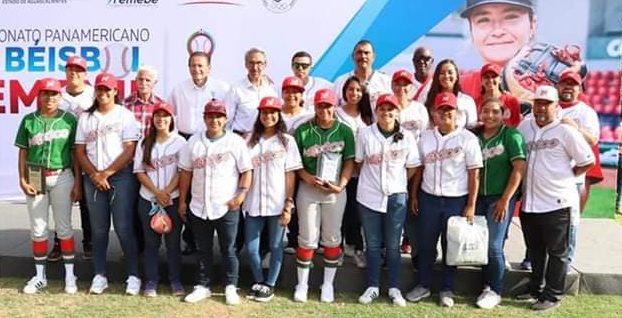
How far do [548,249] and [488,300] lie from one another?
1.58ft

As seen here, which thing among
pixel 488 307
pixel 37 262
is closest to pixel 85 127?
pixel 37 262

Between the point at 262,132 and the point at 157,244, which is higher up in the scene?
the point at 262,132

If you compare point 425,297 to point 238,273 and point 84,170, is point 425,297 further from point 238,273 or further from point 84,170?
point 84,170

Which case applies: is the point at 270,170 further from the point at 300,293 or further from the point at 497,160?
the point at 497,160

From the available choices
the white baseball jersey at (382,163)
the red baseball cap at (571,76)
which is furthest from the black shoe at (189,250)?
the red baseball cap at (571,76)

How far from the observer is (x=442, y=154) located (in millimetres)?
3553

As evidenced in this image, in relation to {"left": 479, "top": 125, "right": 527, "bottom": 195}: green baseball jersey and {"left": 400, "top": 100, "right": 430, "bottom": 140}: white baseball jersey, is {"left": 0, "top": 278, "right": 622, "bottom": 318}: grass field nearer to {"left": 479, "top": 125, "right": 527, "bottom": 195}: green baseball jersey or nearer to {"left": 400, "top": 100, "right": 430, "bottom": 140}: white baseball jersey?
{"left": 479, "top": 125, "right": 527, "bottom": 195}: green baseball jersey

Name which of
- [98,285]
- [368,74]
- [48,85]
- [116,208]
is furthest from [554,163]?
[48,85]

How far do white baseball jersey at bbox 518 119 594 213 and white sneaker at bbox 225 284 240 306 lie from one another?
1.87m

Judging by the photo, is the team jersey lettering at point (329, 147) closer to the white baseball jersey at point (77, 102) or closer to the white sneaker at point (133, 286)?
the white sneaker at point (133, 286)

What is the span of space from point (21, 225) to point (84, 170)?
6.04ft

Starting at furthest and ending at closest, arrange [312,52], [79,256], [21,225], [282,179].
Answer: [312,52] < [21,225] < [79,256] < [282,179]

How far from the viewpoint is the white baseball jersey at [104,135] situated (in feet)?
12.1

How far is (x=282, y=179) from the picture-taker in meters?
3.64
